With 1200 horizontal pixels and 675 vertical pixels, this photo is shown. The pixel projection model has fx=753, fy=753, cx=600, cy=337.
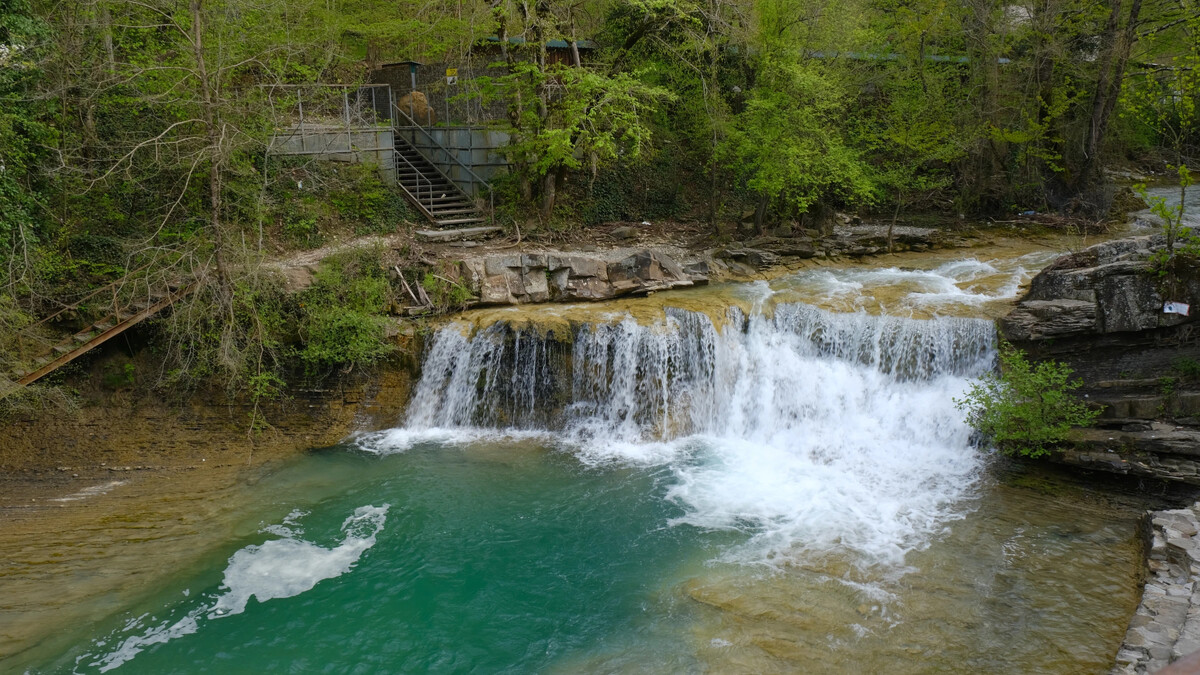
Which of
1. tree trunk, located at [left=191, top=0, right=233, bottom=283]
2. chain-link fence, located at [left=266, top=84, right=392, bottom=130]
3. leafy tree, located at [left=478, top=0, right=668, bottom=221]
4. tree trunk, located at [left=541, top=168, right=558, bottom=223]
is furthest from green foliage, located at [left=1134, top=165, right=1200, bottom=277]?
chain-link fence, located at [left=266, top=84, right=392, bottom=130]

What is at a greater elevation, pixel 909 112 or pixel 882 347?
pixel 909 112

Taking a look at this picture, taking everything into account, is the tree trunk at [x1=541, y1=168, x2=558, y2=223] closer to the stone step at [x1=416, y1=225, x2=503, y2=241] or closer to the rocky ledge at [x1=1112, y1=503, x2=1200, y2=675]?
the stone step at [x1=416, y1=225, x2=503, y2=241]

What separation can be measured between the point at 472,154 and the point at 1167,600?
15.9 meters

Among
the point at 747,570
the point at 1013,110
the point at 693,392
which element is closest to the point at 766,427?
the point at 693,392

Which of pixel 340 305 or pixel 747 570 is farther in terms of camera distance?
pixel 340 305

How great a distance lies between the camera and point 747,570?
8.80 metres

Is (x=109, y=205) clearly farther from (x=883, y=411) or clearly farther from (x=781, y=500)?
(x=883, y=411)

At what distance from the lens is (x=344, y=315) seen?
13.0 m

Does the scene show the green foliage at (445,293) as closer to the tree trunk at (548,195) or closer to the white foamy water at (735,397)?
the white foamy water at (735,397)

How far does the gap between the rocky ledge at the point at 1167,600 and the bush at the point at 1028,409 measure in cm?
167

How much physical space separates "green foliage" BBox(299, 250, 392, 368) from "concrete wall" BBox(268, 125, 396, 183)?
3.84 metres

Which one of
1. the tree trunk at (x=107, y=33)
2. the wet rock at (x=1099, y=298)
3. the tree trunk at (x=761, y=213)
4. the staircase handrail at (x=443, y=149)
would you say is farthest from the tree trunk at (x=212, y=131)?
the wet rock at (x=1099, y=298)

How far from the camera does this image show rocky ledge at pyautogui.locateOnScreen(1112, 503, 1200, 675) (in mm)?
6602

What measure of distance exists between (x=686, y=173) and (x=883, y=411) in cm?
1042
